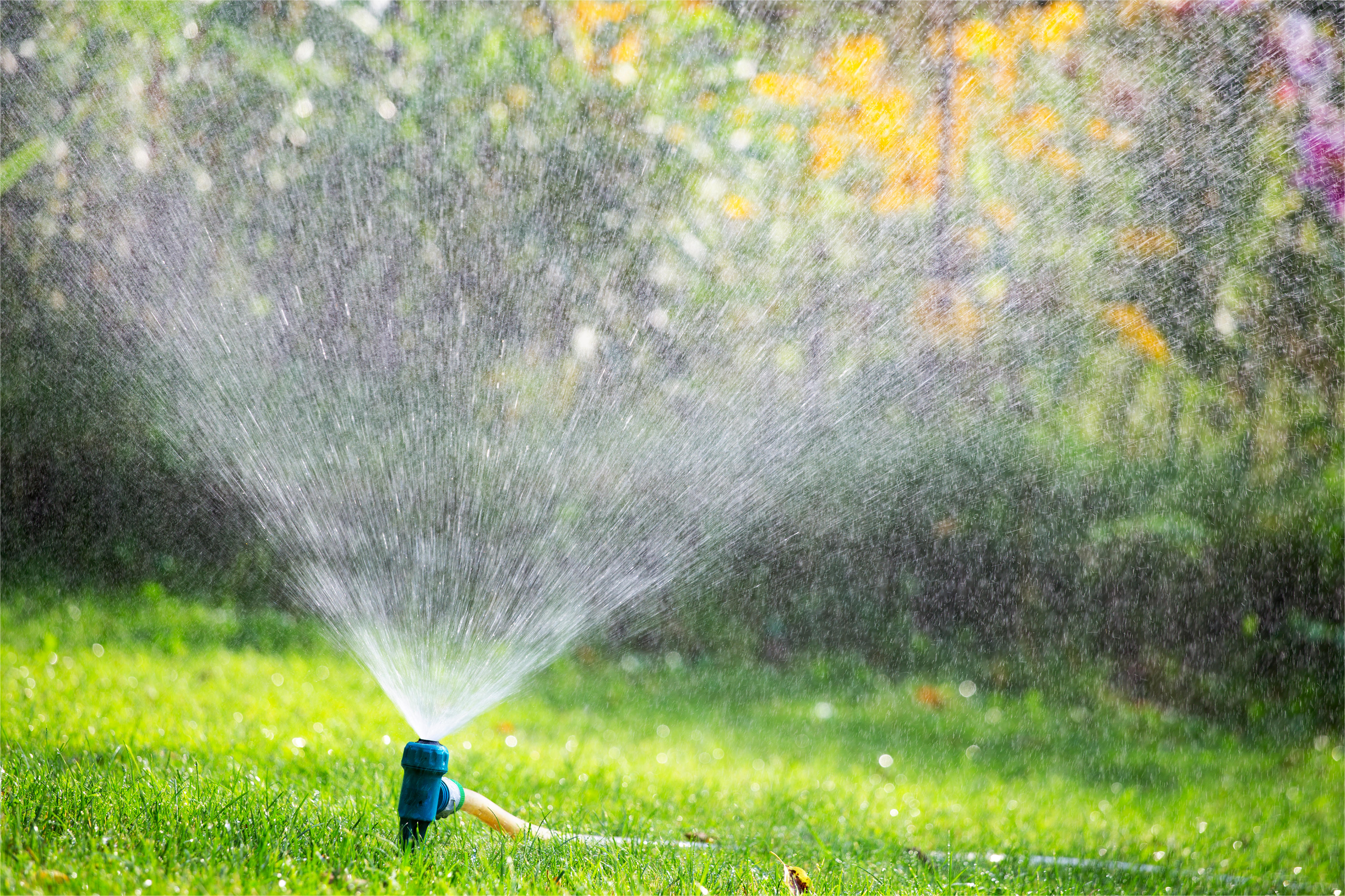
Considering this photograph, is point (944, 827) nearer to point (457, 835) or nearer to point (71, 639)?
point (457, 835)

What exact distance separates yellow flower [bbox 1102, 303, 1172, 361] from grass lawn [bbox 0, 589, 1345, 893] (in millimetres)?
1891

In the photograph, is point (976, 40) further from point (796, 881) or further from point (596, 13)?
point (796, 881)

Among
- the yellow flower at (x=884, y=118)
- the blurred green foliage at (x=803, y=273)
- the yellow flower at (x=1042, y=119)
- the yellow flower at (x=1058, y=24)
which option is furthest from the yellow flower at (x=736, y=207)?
the yellow flower at (x=1058, y=24)

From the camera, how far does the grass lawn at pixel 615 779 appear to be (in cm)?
239

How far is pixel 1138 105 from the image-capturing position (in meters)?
5.55

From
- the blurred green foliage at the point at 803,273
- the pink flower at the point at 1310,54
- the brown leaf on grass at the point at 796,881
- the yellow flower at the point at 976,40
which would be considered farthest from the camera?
the yellow flower at the point at 976,40

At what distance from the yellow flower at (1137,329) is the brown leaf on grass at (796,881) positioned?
3.82 meters

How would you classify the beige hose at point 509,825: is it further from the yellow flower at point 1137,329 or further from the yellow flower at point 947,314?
the yellow flower at point 1137,329

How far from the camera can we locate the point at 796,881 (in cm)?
264

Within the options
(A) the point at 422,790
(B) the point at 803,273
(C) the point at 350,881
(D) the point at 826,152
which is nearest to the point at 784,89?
(D) the point at 826,152

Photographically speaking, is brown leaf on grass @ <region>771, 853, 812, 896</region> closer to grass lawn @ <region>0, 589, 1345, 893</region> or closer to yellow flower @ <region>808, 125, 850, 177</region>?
grass lawn @ <region>0, 589, 1345, 893</region>

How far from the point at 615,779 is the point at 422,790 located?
4.61 feet

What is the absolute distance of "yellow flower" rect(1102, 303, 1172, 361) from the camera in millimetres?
5680

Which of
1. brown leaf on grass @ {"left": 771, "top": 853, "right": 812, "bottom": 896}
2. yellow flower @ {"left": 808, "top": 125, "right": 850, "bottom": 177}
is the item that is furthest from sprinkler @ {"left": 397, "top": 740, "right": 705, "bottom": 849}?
yellow flower @ {"left": 808, "top": 125, "right": 850, "bottom": 177}
